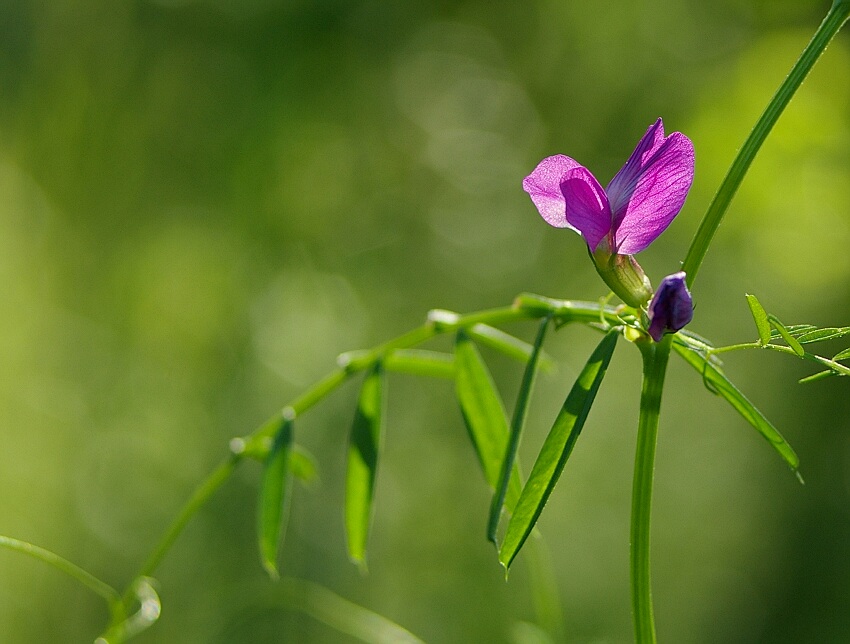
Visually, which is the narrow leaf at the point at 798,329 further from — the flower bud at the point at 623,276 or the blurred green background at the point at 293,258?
the blurred green background at the point at 293,258

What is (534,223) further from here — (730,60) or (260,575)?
(260,575)

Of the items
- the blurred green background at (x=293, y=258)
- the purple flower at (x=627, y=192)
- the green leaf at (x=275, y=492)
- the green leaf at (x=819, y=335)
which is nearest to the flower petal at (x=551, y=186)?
the purple flower at (x=627, y=192)

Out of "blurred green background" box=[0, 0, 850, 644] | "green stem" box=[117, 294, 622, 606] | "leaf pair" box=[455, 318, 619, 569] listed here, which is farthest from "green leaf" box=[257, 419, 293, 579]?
"blurred green background" box=[0, 0, 850, 644]

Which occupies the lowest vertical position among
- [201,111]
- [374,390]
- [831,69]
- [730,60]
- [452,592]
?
[452,592]

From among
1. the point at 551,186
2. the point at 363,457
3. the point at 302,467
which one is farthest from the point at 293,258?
the point at 551,186

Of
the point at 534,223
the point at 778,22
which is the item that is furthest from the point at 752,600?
the point at 778,22

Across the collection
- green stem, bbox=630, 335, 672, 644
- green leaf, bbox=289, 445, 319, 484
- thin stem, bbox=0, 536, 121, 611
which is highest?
green stem, bbox=630, 335, 672, 644

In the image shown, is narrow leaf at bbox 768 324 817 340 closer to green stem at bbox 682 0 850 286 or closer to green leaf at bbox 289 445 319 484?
green stem at bbox 682 0 850 286
